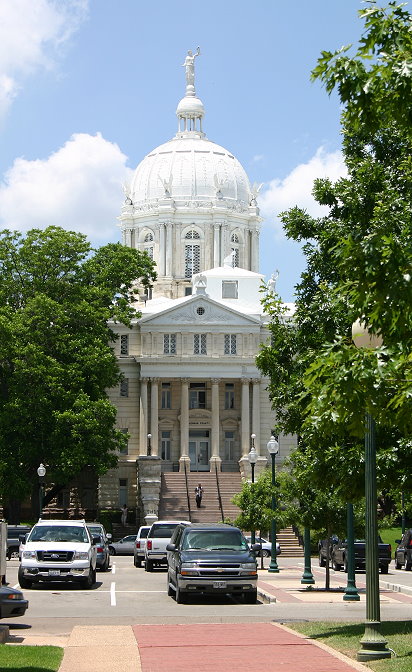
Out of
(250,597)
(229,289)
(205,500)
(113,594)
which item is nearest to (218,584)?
(250,597)

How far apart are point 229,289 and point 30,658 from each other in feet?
243

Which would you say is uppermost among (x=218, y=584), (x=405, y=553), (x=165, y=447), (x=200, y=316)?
(x=200, y=316)

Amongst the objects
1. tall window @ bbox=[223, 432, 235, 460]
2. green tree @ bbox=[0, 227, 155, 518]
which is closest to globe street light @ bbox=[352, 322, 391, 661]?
green tree @ bbox=[0, 227, 155, 518]

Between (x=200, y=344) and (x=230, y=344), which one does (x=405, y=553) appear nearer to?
(x=230, y=344)

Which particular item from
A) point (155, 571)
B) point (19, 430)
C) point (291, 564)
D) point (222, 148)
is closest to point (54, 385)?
point (19, 430)

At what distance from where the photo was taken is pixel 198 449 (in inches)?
3302

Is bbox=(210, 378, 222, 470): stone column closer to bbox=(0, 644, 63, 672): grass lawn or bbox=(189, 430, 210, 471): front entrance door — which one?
bbox=(189, 430, 210, 471): front entrance door

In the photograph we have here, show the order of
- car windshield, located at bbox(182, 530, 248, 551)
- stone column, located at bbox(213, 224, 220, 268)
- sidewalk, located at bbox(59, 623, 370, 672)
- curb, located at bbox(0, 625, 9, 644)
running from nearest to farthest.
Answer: sidewalk, located at bbox(59, 623, 370, 672) < curb, located at bbox(0, 625, 9, 644) < car windshield, located at bbox(182, 530, 248, 551) < stone column, located at bbox(213, 224, 220, 268)

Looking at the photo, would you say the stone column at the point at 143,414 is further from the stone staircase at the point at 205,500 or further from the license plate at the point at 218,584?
the license plate at the point at 218,584

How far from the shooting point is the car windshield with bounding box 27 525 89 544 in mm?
32188

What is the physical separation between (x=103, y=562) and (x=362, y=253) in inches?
1215

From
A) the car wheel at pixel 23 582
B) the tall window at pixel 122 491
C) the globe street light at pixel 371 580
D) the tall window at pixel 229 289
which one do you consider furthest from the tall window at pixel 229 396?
the globe street light at pixel 371 580

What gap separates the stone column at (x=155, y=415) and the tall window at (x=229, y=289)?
10.8 metres

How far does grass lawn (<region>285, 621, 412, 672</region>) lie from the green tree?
43288 mm
